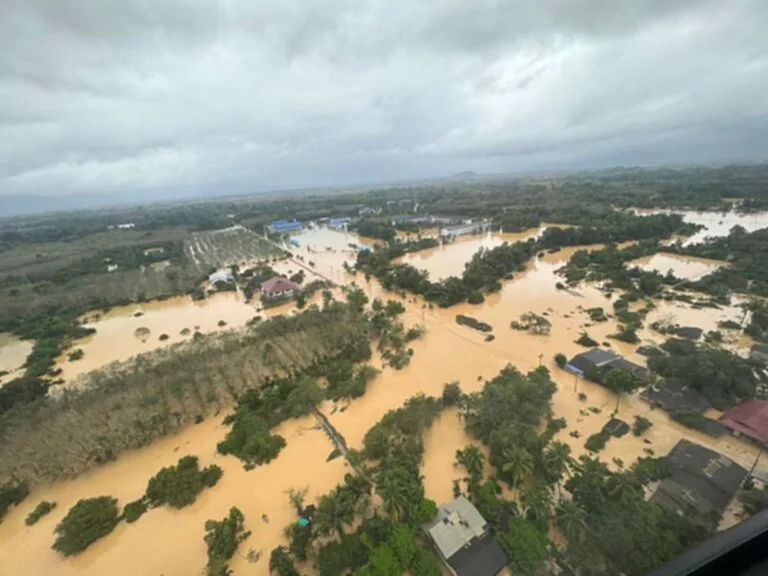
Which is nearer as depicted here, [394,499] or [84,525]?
[394,499]

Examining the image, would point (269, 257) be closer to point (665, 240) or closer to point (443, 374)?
point (443, 374)

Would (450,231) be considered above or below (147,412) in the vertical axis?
below

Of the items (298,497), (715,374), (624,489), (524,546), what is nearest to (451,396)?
(524,546)

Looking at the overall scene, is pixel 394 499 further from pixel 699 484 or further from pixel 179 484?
pixel 699 484

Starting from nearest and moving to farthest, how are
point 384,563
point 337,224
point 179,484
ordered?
1. point 384,563
2. point 179,484
3. point 337,224

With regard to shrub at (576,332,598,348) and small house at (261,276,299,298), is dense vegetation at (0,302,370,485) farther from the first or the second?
shrub at (576,332,598,348)

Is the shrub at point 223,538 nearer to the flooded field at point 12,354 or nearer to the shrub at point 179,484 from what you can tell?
the shrub at point 179,484

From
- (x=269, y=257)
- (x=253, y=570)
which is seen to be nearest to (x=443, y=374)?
(x=253, y=570)
